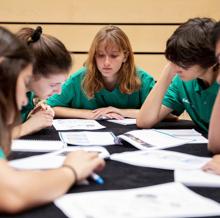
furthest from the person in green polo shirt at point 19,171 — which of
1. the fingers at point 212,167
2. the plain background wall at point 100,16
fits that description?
the plain background wall at point 100,16

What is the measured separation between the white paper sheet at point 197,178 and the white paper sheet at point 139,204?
0.06m

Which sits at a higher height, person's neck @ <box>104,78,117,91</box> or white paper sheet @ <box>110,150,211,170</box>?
person's neck @ <box>104,78,117,91</box>

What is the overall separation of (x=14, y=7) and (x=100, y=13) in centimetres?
63

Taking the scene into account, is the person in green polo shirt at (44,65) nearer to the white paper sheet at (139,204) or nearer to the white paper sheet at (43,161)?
the white paper sheet at (43,161)

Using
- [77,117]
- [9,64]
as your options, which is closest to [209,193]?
[9,64]

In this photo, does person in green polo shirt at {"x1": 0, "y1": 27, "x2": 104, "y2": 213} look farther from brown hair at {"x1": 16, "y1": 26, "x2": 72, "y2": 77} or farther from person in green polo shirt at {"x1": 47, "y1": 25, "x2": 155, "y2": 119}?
person in green polo shirt at {"x1": 47, "y1": 25, "x2": 155, "y2": 119}

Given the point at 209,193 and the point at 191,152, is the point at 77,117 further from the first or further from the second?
the point at 209,193

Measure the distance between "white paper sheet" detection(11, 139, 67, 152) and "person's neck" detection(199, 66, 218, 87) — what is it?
0.61 meters

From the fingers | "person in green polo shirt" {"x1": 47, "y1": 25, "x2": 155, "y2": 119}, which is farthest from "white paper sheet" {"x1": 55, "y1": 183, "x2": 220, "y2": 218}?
"person in green polo shirt" {"x1": 47, "y1": 25, "x2": 155, "y2": 119}

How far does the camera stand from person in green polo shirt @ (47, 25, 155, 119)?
1.95 m

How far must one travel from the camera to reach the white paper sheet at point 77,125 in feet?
5.14

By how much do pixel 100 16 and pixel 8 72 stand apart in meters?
2.27

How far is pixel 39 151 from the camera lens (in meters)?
1.13

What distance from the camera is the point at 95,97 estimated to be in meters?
2.05
